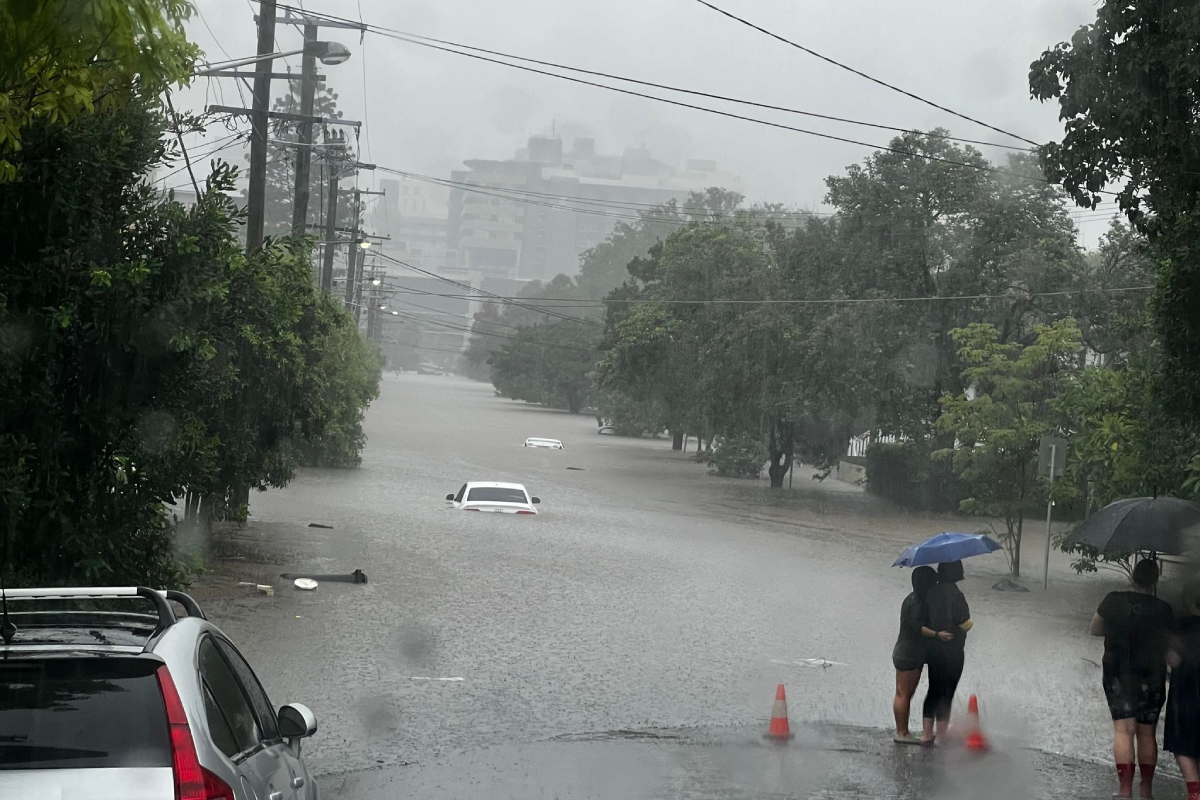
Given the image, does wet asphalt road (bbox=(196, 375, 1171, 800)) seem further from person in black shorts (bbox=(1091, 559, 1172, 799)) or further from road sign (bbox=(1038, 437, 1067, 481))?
road sign (bbox=(1038, 437, 1067, 481))

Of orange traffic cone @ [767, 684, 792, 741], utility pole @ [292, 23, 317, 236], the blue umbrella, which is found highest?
utility pole @ [292, 23, 317, 236]

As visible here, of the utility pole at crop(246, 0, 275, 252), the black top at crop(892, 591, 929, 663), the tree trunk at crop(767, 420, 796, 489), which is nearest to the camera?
the black top at crop(892, 591, 929, 663)

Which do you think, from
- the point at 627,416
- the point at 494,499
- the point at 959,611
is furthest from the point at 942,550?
the point at 627,416

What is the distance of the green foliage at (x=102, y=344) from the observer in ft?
29.3

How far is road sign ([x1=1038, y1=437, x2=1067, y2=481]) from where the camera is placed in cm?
2362

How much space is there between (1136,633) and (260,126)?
17.5 m

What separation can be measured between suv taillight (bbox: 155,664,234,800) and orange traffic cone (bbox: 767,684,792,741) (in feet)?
25.2

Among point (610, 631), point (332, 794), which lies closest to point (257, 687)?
point (332, 794)

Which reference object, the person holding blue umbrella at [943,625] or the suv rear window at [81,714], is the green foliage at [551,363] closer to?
the person holding blue umbrella at [943,625]

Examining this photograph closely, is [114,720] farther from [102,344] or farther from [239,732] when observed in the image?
[102,344]

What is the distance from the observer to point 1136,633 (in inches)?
367

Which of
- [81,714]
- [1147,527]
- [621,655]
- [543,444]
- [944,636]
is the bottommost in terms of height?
[543,444]

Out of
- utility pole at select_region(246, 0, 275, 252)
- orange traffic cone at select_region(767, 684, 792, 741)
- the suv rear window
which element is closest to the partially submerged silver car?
the suv rear window

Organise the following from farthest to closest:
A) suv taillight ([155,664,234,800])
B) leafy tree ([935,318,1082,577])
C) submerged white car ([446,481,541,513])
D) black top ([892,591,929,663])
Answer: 1. submerged white car ([446,481,541,513])
2. leafy tree ([935,318,1082,577])
3. black top ([892,591,929,663])
4. suv taillight ([155,664,234,800])
